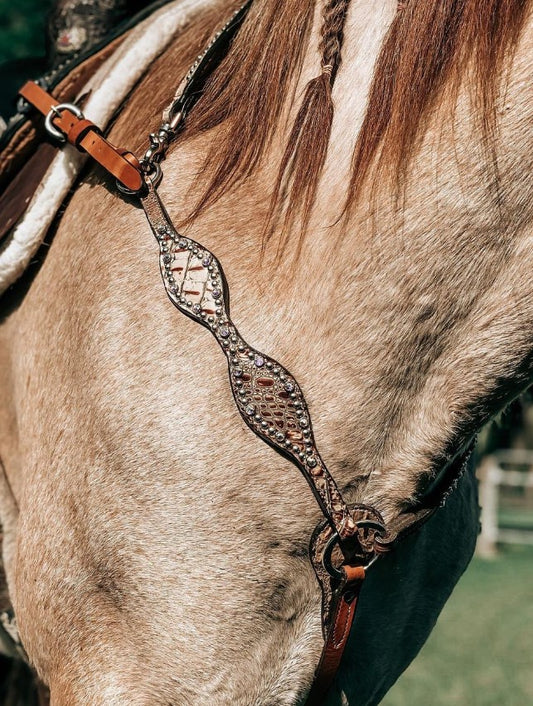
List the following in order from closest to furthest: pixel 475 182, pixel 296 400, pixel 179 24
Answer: pixel 475 182
pixel 296 400
pixel 179 24

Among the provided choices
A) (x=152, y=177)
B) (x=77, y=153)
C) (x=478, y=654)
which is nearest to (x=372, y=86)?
(x=152, y=177)

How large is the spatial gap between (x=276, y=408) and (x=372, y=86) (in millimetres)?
538

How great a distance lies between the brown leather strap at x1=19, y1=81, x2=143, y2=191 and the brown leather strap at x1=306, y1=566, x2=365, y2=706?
78cm

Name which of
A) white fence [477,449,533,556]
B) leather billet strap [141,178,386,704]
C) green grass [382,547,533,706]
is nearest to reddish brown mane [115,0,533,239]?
leather billet strap [141,178,386,704]

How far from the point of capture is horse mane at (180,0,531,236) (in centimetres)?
144

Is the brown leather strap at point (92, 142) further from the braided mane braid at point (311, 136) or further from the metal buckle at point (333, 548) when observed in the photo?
the metal buckle at point (333, 548)

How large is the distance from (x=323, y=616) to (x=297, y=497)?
23 cm

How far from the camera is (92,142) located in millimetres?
1798

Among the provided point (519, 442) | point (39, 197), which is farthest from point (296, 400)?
point (519, 442)

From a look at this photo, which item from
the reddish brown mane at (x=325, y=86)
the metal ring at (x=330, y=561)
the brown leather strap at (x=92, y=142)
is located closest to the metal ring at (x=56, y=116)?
the brown leather strap at (x=92, y=142)

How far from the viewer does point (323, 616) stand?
5.36ft

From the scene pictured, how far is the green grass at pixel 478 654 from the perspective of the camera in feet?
21.4

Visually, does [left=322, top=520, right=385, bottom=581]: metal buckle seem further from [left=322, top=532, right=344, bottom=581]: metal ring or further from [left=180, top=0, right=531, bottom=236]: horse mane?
[left=180, top=0, right=531, bottom=236]: horse mane

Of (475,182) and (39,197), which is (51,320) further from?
(475,182)
